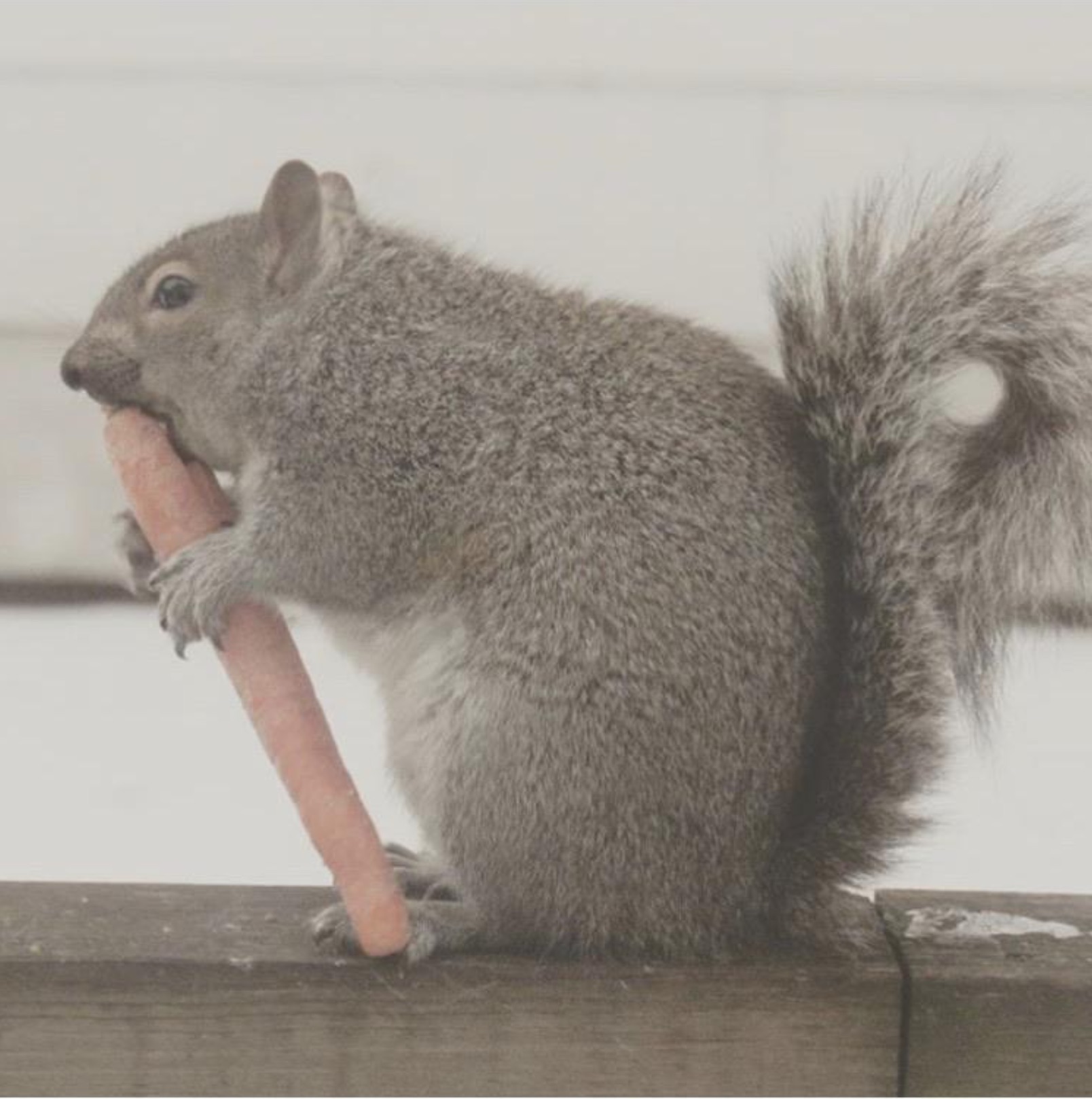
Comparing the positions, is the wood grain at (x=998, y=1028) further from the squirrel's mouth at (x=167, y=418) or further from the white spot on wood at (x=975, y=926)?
the squirrel's mouth at (x=167, y=418)

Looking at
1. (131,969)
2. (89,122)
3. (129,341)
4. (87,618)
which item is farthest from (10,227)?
(131,969)

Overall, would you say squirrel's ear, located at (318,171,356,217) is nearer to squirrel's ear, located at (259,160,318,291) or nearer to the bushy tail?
squirrel's ear, located at (259,160,318,291)

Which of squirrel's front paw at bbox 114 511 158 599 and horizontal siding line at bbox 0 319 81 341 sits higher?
squirrel's front paw at bbox 114 511 158 599

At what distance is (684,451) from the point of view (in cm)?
176

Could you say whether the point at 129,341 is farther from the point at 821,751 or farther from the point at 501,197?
the point at 501,197

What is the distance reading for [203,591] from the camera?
176 cm

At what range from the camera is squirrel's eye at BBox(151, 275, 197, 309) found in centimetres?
193

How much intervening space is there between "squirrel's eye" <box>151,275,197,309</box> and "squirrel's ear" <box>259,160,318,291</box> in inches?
2.8

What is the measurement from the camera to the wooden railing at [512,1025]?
175 centimetres

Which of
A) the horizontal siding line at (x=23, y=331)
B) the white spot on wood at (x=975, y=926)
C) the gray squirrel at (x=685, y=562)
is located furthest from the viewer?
the horizontal siding line at (x=23, y=331)

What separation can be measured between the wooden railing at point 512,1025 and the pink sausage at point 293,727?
56 millimetres

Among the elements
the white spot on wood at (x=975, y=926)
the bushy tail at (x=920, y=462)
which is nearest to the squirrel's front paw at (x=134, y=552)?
the bushy tail at (x=920, y=462)

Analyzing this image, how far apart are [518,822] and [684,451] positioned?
302 millimetres

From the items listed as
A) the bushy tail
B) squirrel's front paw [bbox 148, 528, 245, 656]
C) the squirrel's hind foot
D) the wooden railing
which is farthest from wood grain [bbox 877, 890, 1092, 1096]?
squirrel's front paw [bbox 148, 528, 245, 656]
